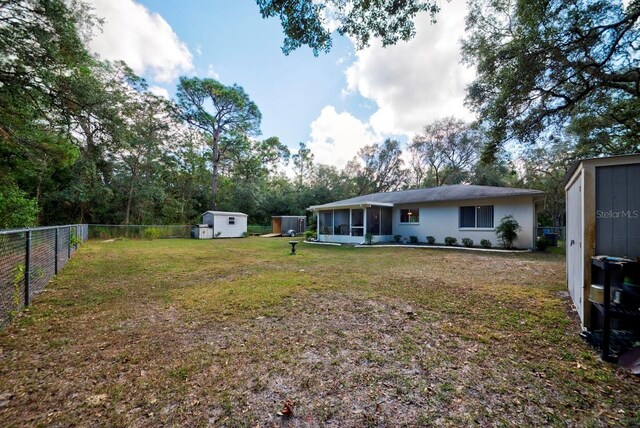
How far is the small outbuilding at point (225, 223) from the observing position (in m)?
21.3

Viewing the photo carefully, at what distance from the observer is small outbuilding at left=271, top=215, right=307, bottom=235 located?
24312 millimetres

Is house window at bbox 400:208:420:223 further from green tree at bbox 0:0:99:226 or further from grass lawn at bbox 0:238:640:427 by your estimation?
green tree at bbox 0:0:99:226

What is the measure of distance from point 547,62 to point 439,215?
8258mm

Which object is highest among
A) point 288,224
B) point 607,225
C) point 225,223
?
point 607,225

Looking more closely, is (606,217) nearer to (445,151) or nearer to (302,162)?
(445,151)

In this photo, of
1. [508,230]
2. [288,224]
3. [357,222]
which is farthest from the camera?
[288,224]

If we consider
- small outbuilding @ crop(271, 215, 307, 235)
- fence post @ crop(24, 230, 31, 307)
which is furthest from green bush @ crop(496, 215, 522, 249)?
small outbuilding @ crop(271, 215, 307, 235)

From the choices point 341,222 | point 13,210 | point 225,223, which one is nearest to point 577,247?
point 341,222

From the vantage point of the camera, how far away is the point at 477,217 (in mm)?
12883

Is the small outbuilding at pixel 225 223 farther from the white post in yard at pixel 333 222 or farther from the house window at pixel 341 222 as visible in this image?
the house window at pixel 341 222

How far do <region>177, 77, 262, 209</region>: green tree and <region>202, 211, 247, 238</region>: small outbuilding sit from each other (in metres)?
4.43

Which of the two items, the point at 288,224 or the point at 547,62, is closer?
the point at 547,62

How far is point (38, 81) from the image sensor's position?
7.09 m

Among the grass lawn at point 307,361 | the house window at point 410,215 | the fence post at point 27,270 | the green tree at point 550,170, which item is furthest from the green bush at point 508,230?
the green tree at point 550,170
